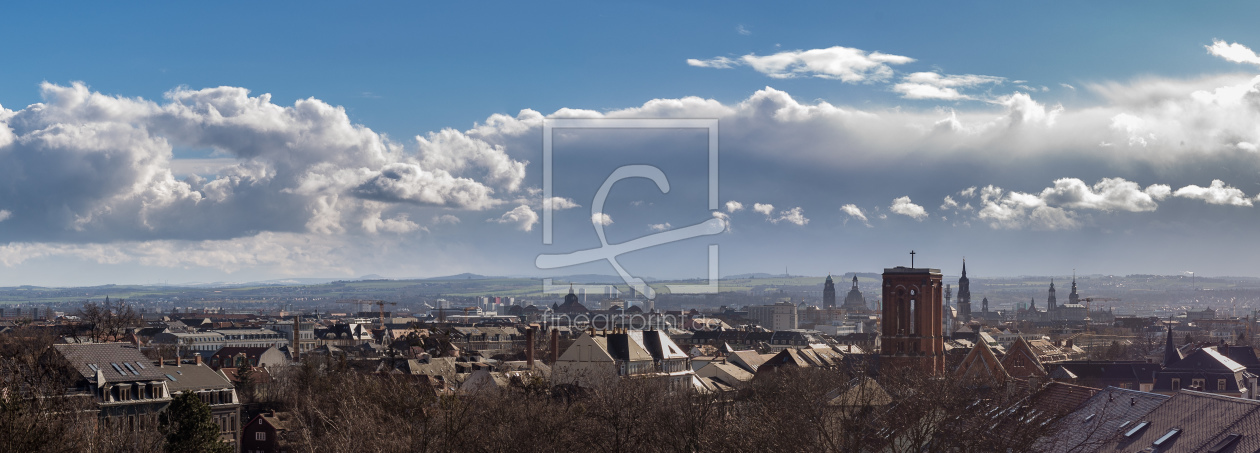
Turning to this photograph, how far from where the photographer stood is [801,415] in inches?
1479

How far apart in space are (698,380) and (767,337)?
338 feet

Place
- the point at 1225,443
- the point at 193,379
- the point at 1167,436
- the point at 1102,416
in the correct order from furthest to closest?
the point at 193,379, the point at 1102,416, the point at 1167,436, the point at 1225,443

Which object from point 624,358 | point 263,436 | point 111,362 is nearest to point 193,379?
point 263,436

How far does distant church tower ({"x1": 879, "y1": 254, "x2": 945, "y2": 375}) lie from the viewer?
90.2 metres

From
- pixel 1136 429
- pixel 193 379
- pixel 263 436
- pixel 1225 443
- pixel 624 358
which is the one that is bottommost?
pixel 263 436

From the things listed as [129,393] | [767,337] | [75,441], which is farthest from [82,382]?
[767,337]

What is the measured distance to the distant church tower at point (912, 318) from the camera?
296 ft

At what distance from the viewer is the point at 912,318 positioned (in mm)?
91312

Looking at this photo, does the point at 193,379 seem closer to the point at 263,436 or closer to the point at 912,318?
the point at 263,436

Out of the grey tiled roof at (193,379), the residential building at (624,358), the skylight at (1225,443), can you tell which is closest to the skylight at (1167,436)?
the skylight at (1225,443)

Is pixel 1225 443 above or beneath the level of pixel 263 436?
above

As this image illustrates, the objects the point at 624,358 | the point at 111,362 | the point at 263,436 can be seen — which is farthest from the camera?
the point at 624,358

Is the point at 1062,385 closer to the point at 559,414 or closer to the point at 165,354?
the point at 559,414

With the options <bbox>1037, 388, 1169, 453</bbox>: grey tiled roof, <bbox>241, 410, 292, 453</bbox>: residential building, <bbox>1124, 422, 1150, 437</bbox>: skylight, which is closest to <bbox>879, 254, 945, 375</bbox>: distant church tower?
<bbox>1037, 388, 1169, 453</bbox>: grey tiled roof
